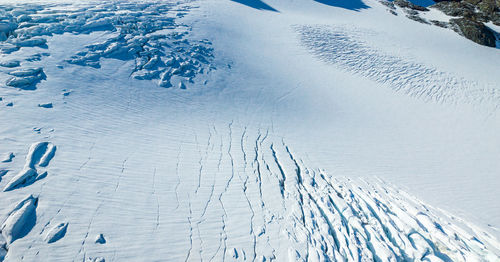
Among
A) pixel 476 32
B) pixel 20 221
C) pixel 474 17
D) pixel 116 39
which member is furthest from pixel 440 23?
pixel 20 221

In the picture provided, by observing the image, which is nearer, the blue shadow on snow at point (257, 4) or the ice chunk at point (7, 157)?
the ice chunk at point (7, 157)

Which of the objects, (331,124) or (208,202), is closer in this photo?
(208,202)

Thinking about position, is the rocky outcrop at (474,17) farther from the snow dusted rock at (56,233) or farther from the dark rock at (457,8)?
the snow dusted rock at (56,233)

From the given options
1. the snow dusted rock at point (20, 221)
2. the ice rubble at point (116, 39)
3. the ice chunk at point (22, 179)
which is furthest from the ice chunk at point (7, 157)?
the ice rubble at point (116, 39)

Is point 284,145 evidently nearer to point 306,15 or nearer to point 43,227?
point 43,227

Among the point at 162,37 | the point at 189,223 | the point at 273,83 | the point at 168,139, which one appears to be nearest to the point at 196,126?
the point at 168,139

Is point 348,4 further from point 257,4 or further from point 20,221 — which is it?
point 20,221
